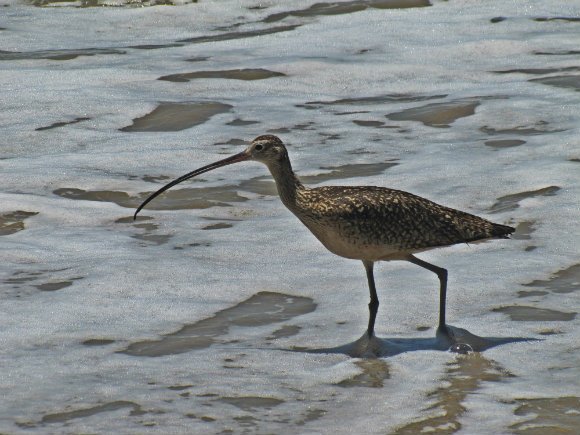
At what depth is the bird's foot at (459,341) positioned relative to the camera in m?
6.78

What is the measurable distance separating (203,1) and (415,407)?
10549mm

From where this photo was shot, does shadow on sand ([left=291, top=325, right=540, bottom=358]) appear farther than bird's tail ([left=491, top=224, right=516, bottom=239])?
No

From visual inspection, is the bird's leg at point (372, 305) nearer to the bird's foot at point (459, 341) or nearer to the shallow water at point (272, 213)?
the shallow water at point (272, 213)

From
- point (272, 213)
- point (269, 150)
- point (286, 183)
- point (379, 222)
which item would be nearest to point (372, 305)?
point (379, 222)

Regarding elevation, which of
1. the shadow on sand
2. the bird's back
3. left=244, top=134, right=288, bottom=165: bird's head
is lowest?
the shadow on sand

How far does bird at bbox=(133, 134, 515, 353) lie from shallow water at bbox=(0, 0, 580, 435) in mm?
387

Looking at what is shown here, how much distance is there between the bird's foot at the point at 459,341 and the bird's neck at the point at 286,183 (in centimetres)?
106

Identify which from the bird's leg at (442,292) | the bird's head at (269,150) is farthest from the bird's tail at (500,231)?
the bird's head at (269,150)

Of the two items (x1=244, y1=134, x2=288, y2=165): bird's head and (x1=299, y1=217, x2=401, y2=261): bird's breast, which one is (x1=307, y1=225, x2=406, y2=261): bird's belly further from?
(x1=244, y1=134, x2=288, y2=165): bird's head

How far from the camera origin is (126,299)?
755 cm

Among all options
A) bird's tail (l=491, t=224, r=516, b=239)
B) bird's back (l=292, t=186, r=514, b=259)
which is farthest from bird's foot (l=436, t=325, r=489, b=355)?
bird's tail (l=491, t=224, r=516, b=239)

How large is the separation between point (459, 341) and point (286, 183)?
4.21 ft

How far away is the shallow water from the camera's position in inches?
244

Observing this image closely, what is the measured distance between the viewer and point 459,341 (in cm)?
684
